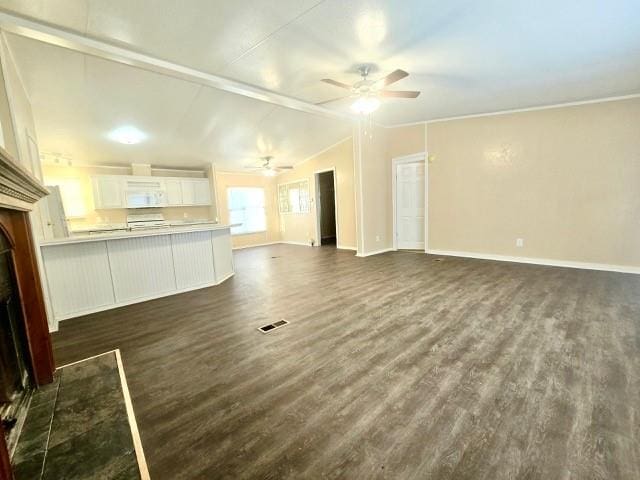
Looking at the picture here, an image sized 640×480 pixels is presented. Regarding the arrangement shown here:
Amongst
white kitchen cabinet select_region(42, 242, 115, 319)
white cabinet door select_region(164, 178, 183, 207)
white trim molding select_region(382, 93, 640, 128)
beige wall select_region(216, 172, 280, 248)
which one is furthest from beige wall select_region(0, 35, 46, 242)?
white trim molding select_region(382, 93, 640, 128)

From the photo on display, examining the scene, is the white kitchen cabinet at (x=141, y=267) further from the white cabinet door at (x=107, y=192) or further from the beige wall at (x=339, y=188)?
the beige wall at (x=339, y=188)

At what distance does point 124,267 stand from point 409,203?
5.77 metres

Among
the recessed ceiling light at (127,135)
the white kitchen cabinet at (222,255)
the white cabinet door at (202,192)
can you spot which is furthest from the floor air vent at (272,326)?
the white cabinet door at (202,192)

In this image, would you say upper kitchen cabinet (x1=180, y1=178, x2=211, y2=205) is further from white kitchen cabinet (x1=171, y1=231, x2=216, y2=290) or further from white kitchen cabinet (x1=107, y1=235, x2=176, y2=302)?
white kitchen cabinet (x1=107, y1=235, x2=176, y2=302)

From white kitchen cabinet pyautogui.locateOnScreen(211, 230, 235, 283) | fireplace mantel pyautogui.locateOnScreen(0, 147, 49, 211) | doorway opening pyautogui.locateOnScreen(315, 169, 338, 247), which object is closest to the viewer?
fireplace mantel pyautogui.locateOnScreen(0, 147, 49, 211)

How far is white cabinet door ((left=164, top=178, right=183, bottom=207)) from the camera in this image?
22.1ft

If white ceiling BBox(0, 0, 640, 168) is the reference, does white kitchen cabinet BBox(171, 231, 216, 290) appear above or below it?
below

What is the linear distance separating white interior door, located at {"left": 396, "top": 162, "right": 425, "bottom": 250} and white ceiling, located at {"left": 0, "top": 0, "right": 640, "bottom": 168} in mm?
1606

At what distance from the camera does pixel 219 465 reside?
1248 millimetres

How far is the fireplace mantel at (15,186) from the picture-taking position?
1.13 m

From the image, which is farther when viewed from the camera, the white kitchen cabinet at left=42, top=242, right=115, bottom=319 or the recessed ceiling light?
the recessed ceiling light

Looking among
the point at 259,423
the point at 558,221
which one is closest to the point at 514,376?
the point at 259,423

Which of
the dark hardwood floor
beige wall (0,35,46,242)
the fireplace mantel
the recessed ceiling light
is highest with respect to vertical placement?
the recessed ceiling light

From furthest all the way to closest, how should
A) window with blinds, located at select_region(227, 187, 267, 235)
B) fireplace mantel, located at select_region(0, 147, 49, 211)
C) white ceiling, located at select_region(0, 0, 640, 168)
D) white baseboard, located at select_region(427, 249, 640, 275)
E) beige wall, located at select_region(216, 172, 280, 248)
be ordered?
window with blinds, located at select_region(227, 187, 267, 235)
beige wall, located at select_region(216, 172, 280, 248)
white baseboard, located at select_region(427, 249, 640, 275)
white ceiling, located at select_region(0, 0, 640, 168)
fireplace mantel, located at select_region(0, 147, 49, 211)
